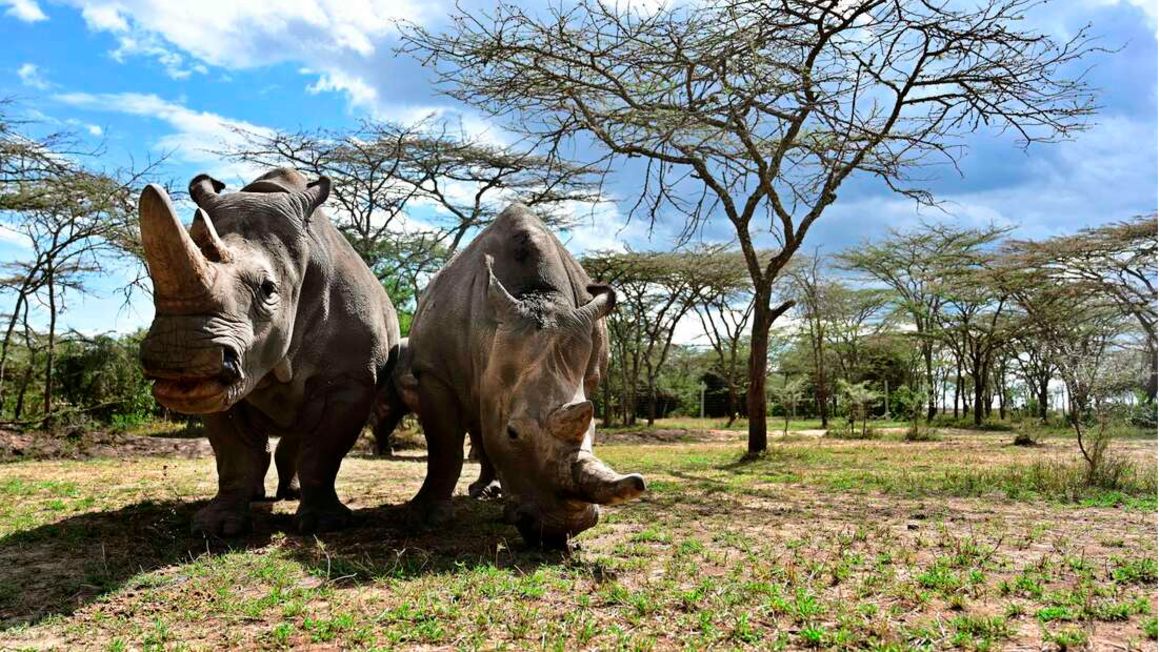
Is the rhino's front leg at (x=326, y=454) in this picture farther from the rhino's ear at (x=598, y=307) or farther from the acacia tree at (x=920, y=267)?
the acacia tree at (x=920, y=267)

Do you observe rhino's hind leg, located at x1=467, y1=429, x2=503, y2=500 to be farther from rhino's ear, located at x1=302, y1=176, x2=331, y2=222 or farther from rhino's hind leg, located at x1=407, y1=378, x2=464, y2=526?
rhino's ear, located at x1=302, y1=176, x2=331, y2=222

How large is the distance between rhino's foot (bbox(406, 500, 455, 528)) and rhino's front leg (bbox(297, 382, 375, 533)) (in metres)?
0.45

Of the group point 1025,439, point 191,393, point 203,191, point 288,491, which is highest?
point 203,191

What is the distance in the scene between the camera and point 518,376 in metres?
4.74

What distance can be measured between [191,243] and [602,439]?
18038mm

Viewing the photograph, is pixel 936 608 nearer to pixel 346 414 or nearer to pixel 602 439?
pixel 346 414

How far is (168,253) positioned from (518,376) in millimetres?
1841

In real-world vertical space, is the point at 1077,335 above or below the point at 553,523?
above

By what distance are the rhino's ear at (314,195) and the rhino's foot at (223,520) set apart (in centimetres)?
195

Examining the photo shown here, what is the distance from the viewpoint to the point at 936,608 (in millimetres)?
3988

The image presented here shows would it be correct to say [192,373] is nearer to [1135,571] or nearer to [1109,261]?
[1135,571]

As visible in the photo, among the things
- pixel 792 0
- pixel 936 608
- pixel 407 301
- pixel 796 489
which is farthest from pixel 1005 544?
pixel 407 301

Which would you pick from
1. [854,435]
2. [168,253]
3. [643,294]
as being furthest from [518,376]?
[643,294]

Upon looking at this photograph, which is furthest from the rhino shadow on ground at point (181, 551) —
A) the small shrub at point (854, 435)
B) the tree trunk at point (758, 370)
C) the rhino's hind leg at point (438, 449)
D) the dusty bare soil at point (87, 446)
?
the small shrub at point (854, 435)
